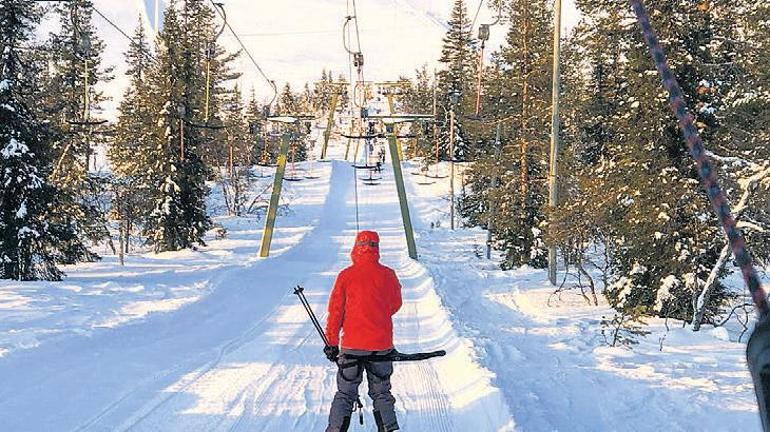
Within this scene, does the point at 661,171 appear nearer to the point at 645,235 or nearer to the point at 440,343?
the point at 645,235

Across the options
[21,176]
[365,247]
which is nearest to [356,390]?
[365,247]

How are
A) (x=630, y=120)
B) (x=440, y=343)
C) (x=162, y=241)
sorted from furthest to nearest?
(x=162, y=241), (x=630, y=120), (x=440, y=343)

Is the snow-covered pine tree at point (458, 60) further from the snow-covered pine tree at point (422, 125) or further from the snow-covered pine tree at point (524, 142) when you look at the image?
the snow-covered pine tree at point (524, 142)

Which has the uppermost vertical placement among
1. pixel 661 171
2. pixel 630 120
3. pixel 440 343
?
pixel 630 120

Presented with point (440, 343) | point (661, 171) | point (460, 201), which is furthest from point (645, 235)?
point (460, 201)

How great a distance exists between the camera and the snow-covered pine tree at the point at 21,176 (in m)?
18.5

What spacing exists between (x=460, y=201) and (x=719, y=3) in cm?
3801

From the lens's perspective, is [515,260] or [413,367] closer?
[413,367]

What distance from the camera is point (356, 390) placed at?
5.80m

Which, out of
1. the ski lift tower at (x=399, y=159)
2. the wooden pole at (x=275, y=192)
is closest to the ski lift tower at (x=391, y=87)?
the ski lift tower at (x=399, y=159)

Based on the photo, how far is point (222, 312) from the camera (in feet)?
46.2

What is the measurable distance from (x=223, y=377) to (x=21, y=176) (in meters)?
13.4

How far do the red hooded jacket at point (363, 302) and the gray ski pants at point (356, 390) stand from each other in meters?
0.13

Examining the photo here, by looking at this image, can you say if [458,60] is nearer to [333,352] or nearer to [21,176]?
[21,176]
